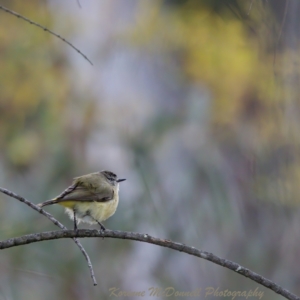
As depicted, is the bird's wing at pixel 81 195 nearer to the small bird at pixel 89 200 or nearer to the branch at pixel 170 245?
the small bird at pixel 89 200

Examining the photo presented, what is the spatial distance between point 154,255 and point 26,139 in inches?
103

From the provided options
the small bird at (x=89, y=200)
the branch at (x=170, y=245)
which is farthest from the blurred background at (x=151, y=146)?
the branch at (x=170, y=245)

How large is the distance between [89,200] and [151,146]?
12.6 ft

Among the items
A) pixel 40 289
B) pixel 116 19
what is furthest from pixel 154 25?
pixel 40 289

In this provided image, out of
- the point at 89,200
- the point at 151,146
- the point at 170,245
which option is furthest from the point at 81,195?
the point at 151,146

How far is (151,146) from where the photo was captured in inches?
284

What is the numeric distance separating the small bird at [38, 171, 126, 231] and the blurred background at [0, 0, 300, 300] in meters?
2.54

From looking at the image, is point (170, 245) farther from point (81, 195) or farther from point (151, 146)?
point (151, 146)

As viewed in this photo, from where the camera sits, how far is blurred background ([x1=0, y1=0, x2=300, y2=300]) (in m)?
6.71

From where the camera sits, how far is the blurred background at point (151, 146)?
264 inches

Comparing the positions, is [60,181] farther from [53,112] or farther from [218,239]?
[218,239]

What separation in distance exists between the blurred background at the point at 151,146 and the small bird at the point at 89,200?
2537mm

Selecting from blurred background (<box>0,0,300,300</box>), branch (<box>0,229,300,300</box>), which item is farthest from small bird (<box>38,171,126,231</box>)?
blurred background (<box>0,0,300,300</box>)

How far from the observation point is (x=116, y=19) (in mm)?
8586
